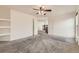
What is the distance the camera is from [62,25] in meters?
1.60

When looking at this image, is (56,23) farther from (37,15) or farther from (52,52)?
(52,52)

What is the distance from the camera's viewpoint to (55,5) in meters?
1.32

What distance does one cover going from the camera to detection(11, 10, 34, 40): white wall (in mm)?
1605

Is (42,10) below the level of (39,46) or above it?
above

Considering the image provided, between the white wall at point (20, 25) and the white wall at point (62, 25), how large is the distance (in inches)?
14.0

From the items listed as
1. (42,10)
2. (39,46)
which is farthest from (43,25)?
(39,46)

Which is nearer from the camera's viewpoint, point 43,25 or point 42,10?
point 42,10

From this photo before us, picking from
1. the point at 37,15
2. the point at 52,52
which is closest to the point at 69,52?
the point at 52,52

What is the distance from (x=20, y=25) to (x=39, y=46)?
496mm

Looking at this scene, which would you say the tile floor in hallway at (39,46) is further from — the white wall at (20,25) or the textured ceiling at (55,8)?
the textured ceiling at (55,8)

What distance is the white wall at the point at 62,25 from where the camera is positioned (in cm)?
153

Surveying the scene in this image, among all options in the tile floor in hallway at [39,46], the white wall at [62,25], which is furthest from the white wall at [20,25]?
the white wall at [62,25]

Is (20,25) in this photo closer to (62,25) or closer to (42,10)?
(42,10)
